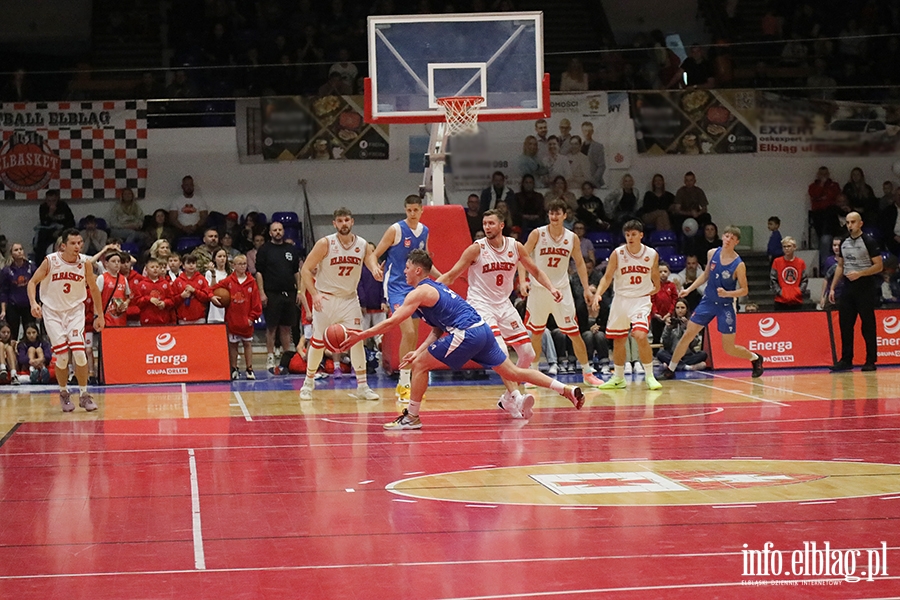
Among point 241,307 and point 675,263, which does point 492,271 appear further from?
point 675,263

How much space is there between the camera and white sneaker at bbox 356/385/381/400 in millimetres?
13750

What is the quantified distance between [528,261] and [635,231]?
2.13 meters

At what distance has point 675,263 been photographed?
68.9 ft

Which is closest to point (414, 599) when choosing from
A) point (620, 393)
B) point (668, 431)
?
point (668, 431)

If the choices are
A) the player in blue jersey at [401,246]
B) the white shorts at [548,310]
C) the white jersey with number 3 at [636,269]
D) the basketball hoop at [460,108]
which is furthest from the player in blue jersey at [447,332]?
the basketball hoop at [460,108]

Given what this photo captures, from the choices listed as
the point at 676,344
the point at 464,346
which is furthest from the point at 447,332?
the point at 676,344

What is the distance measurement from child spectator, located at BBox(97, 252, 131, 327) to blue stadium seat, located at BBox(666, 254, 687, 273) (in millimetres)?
9900

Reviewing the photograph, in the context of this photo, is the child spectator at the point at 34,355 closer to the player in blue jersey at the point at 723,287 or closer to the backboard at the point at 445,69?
the backboard at the point at 445,69

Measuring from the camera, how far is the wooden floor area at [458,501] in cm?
591

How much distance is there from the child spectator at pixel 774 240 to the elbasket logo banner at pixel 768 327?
17.5 feet

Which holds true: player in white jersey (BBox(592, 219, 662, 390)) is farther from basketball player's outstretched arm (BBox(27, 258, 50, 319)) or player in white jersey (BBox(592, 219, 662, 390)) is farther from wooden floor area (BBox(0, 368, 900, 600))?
basketball player's outstretched arm (BBox(27, 258, 50, 319))

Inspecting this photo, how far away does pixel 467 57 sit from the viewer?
15.7 metres

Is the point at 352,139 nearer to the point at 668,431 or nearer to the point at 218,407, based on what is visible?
the point at 218,407

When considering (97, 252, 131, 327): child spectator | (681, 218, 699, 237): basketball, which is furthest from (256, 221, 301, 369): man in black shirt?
(681, 218, 699, 237): basketball
